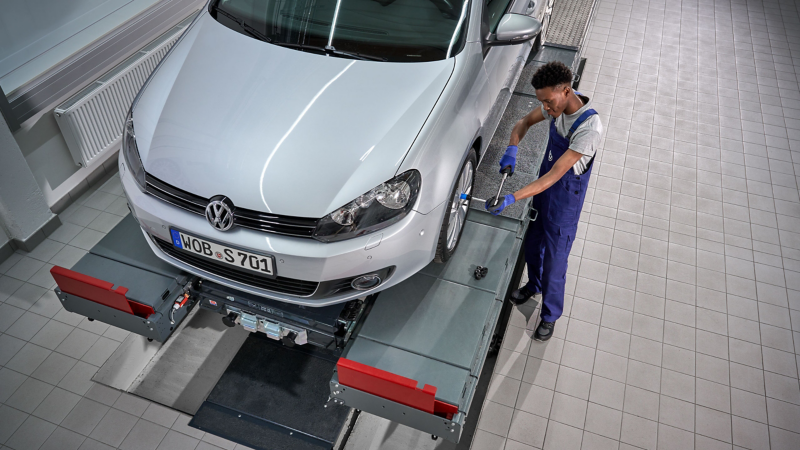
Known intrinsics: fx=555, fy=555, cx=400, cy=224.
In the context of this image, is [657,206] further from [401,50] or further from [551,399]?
[401,50]

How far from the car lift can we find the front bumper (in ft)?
0.58

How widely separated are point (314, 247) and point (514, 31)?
1.42 m

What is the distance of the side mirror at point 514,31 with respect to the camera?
2578 millimetres

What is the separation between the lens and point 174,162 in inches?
82.2

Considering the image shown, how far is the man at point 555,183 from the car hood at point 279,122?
0.51m

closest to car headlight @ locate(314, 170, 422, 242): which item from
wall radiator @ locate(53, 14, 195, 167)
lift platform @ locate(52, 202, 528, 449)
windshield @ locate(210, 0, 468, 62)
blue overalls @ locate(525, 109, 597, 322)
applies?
lift platform @ locate(52, 202, 528, 449)

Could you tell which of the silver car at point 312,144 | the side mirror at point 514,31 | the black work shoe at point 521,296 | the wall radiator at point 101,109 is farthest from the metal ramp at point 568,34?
the wall radiator at point 101,109

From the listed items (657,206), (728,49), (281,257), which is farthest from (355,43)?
(728,49)

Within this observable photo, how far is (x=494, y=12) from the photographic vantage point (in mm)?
2867

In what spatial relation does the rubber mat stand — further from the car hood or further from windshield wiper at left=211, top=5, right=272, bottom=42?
windshield wiper at left=211, top=5, right=272, bottom=42

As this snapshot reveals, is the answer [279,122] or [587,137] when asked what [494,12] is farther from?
[279,122]

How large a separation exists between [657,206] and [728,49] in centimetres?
318

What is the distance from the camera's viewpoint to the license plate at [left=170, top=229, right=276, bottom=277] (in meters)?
2.01

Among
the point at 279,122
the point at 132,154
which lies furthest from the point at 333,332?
the point at 132,154
